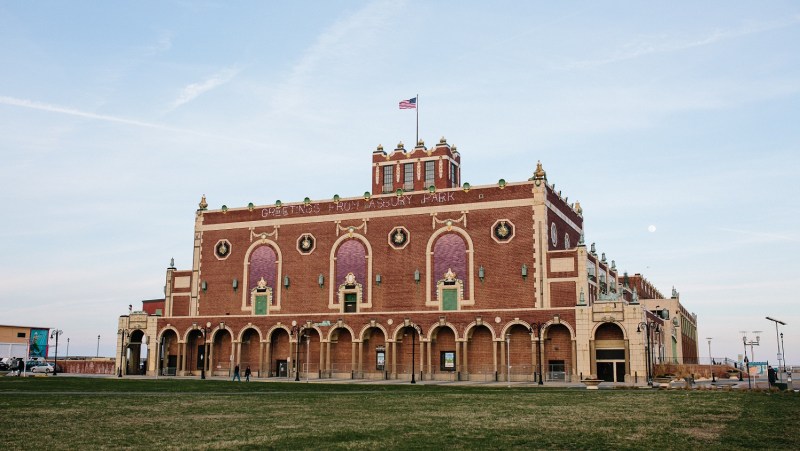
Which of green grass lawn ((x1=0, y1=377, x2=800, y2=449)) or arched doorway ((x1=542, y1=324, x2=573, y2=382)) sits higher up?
Answer: arched doorway ((x1=542, y1=324, x2=573, y2=382))

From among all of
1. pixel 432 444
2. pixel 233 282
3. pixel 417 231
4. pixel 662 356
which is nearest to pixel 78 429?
pixel 432 444

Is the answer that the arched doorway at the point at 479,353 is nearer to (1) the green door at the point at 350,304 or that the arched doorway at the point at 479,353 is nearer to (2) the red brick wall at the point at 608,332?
(2) the red brick wall at the point at 608,332

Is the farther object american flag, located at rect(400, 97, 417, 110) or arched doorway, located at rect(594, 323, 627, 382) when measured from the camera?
american flag, located at rect(400, 97, 417, 110)

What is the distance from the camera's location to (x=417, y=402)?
34.2 metres

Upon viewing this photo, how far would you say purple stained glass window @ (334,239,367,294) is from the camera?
76875 millimetres

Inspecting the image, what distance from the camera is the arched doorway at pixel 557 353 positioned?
6569 cm

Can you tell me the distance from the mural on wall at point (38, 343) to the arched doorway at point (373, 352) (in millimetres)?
70554

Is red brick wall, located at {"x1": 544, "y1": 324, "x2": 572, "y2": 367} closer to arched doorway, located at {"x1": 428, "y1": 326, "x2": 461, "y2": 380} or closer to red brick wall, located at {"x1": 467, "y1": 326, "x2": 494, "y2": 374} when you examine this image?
red brick wall, located at {"x1": 467, "y1": 326, "x2": 494, "y2": 374}

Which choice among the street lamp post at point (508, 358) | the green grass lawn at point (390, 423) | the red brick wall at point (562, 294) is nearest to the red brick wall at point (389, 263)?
the red brick wall at point (562, 294)

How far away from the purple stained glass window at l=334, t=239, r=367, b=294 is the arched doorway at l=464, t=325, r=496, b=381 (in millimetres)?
13335

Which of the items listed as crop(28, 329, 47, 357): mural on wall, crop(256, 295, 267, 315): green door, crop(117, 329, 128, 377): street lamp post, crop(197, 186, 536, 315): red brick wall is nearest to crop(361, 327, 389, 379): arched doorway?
crop(197, 186, 536, 315): red brick wall

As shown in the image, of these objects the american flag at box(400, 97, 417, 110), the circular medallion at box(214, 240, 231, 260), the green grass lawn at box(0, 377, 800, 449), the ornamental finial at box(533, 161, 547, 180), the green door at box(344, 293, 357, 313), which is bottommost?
the green grass lawn at box(0, 377, 800, 449)

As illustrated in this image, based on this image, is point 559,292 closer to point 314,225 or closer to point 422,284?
point 422,284

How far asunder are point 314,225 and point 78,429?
58.5 metres
